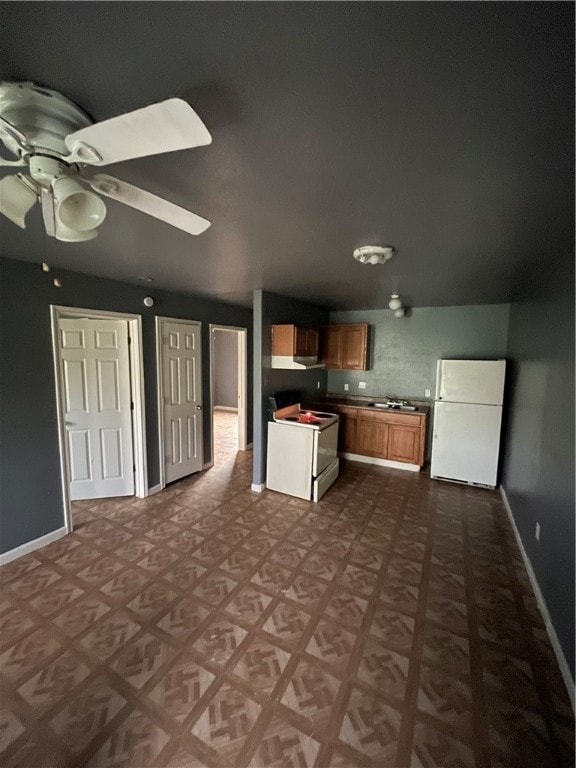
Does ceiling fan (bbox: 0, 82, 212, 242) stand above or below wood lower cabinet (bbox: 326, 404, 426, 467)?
above

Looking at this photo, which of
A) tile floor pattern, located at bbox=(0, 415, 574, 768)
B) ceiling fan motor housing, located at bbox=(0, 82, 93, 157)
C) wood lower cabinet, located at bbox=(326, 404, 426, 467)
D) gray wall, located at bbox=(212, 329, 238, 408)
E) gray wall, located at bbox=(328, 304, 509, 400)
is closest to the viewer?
ceiling fan motor housing, located at bbox=(0, 82, 93, 157)

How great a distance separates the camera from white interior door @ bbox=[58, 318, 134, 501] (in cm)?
342

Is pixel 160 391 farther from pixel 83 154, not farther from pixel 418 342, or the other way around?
pixel 418 342

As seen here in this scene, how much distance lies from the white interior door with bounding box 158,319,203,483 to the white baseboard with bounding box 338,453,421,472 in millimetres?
2321

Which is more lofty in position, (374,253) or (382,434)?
(374,253)

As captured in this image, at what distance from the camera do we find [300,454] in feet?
12.4

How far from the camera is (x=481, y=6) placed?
64 cm

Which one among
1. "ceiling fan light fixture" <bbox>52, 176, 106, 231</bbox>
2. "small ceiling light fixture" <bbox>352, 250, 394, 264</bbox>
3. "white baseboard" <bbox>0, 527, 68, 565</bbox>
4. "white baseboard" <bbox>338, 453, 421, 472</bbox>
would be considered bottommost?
"white baseboard" <bbox>0, 527, 68, 565</bbox>

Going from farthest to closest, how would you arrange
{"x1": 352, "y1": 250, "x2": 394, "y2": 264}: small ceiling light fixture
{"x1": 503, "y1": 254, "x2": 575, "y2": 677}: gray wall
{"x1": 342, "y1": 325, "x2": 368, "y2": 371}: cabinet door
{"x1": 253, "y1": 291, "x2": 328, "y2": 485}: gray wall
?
1. {"x1": 342, "y1": 325, "x2": 368, "y2": 371}: cabinet door
2. {"x1": 253, "y1": 291, "x2": 328, "y2": 485}: gray wall
3. {"x1": 352, "y1": 250, "x2": 394, "y2": 264}: small ceiling light fixture
4. {"x1": 503, "y1": 254, "x2": 575, "y2": 677}: gray wall

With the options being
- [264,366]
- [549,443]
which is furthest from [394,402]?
[549,443]

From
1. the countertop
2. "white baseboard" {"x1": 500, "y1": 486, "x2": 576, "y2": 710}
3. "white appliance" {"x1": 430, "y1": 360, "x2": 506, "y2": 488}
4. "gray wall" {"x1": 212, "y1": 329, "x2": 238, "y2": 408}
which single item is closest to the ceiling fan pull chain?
"white baseboard" {"x1": 500, "y1": 486, "x2": 576, "y2": 710}

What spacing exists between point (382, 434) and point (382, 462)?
0.45 meters

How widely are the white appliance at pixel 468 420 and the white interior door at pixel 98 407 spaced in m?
3.85

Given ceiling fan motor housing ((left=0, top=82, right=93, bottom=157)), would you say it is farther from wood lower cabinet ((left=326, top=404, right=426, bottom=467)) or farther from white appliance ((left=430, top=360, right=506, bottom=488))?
wood lower cabinet ((left=326, top=404, right=426, bottom=467))
